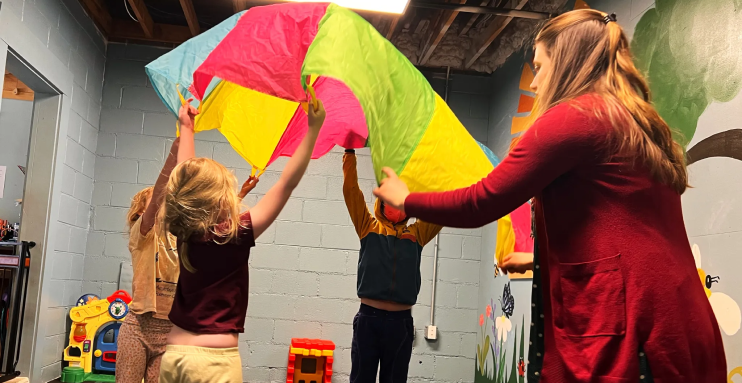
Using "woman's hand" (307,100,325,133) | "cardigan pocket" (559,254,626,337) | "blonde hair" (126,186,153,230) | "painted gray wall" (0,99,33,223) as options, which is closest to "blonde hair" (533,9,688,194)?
"cardigan pocket" (559,254,626,337)

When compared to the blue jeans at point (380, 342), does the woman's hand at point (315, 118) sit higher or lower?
higher

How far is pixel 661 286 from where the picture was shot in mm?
1119

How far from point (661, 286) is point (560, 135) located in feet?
1.05

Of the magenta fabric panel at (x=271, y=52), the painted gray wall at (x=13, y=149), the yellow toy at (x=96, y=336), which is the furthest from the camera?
the painted gray wall at (x=13, y=149)

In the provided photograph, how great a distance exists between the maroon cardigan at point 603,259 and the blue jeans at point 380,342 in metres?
1.77

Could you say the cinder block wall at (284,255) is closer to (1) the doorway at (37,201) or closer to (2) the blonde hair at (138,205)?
(1) the doorway at (37,201)

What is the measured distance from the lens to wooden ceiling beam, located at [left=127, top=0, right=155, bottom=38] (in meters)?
4.80

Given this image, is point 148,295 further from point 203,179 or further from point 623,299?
point 623,299

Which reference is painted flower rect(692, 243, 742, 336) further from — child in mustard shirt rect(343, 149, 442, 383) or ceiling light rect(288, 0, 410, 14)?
ceiling light rect(288, 0, 410, 14)

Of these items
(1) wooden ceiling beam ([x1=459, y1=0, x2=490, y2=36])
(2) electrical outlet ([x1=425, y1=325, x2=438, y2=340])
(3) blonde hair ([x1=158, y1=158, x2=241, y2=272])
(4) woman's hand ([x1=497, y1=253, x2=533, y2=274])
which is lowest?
(2) electrical outlet ([x1=425, y1=325, x2=438, y2=340])

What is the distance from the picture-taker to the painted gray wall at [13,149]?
19.2ft

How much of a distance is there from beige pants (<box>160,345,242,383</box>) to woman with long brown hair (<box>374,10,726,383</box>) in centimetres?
79

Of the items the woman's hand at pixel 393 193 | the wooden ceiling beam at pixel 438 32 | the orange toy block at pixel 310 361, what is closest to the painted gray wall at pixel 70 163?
the orange toy block at pixel 310 361

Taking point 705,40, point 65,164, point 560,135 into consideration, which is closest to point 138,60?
point 65,164
